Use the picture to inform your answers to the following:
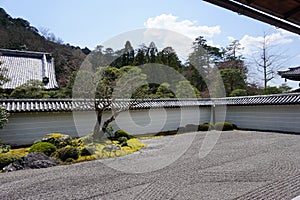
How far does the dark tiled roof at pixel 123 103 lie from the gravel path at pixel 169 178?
155 inches

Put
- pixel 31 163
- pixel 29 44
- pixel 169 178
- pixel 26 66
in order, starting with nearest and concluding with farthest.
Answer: pixel 169 178 → pixel 31 163 → pixel 26 66 → pixel 29 44

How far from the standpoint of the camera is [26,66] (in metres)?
13.6

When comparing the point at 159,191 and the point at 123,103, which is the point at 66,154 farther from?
the point at 123,103

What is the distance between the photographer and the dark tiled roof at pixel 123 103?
28.3 feet

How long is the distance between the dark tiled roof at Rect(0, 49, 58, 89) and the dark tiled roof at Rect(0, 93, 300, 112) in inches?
134

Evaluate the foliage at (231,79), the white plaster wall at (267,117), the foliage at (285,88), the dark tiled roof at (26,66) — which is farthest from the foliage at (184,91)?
the dark tiled roof at (26,66)

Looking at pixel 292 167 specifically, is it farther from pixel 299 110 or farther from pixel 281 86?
pixel 281 86

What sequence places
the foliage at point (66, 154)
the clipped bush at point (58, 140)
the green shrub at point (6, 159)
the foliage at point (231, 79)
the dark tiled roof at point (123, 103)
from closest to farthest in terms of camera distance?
1. the green shrub at point (6, 159)
2. the foliage at point (66, 154)
3. the clipped bush at point (58, 140)
4. the dark tiled roof at point (123, 103)
5. the foliage at point (231, 79)

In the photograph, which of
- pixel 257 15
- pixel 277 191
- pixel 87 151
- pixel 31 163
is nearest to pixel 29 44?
pixel 87 151

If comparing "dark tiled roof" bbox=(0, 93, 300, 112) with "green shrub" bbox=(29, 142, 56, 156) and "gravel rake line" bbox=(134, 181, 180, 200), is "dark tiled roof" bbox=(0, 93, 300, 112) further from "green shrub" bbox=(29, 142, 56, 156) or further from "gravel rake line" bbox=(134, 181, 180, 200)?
"gravel rake line" bbox=(134, 181, 180, 200)

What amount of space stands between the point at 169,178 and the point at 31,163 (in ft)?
10.8

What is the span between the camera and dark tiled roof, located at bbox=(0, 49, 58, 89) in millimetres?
12495

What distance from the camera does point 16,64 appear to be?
44.3ft

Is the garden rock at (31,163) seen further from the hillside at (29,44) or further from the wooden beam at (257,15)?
the hillside at (29,44)
